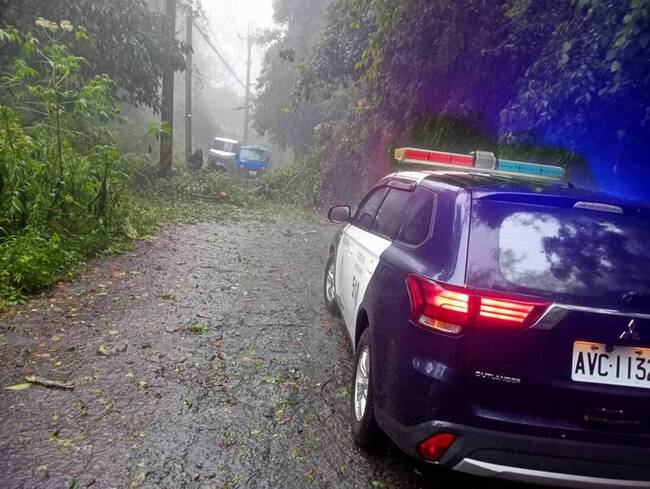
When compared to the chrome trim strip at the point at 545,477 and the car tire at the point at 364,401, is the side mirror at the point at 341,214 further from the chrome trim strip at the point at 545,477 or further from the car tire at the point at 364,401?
the chrome trim strip at the point at 545,477

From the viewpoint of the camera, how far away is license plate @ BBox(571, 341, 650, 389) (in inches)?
84.5

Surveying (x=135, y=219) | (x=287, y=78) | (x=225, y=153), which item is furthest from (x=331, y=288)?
(x=287, y=78)

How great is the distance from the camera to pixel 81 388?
11.8 feet

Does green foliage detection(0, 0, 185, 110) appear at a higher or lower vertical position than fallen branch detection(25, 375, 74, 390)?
higher

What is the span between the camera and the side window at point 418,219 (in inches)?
110

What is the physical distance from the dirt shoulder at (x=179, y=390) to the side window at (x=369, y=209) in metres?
1.25

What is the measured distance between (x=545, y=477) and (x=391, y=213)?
6.58 feet

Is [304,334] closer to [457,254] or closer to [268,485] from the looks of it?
[268,485]

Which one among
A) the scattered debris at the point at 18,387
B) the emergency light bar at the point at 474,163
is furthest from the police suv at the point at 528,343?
the scattered debris at the point at 18,387

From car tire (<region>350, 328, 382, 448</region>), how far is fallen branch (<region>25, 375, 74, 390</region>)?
2107 millimetres

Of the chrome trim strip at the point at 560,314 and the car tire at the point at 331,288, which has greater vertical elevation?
the chrome trim strip at the point at 560,314

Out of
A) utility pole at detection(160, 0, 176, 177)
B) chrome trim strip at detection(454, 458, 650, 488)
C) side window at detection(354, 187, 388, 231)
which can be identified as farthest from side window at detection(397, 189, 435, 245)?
utility pole at detection(160, 0, 176, 177)

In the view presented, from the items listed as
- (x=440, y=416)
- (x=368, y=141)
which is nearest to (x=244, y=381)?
(x=440, y=416)

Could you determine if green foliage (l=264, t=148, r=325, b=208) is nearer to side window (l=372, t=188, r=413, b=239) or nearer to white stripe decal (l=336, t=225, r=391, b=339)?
white stripe decal (l=336, t=225, r=391, b=339)
